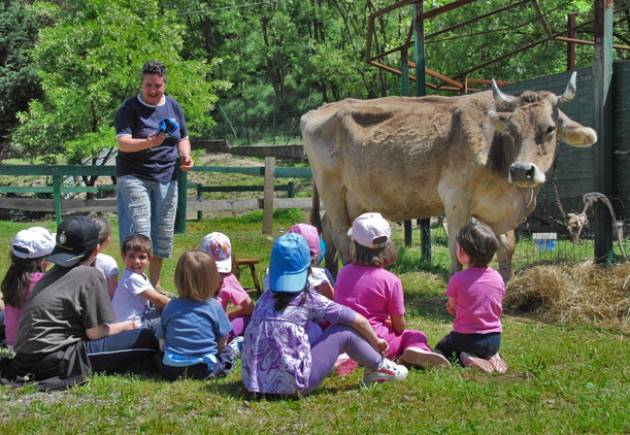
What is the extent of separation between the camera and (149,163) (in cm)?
773

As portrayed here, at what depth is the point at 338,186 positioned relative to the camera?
10281 millimetres

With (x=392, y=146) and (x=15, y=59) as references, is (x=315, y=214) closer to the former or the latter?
(x=392, y=146)

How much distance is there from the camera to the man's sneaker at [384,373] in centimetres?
507

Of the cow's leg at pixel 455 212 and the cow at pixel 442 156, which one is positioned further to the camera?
the cow's leg at pixel 455 212

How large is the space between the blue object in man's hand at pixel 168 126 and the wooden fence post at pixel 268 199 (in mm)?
8422

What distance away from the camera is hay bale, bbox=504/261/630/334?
7066 millimetres

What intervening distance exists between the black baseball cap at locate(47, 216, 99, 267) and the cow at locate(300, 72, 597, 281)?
4121 mm

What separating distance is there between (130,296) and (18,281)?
860 millimetres

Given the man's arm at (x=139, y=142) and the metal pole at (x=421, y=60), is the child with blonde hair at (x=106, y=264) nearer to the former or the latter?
the man's arm at (x=139, y=142)

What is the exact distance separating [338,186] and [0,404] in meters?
6.16

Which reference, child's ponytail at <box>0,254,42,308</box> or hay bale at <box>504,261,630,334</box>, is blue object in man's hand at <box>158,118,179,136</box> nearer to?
child's ponytail at <box>0,254,42,308</box>

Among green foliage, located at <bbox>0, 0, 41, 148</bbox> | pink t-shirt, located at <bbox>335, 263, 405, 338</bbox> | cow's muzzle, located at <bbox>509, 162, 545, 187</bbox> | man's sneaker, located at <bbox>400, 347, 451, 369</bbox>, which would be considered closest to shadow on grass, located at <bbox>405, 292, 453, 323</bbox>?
cow's muzzle, located at <bbox>509, 162, 545, 187</bbox>

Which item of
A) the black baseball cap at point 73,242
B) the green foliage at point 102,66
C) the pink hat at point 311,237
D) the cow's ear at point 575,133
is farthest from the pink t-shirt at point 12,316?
the green foliage at point 102,66

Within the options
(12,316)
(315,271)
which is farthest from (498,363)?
(12,316)
